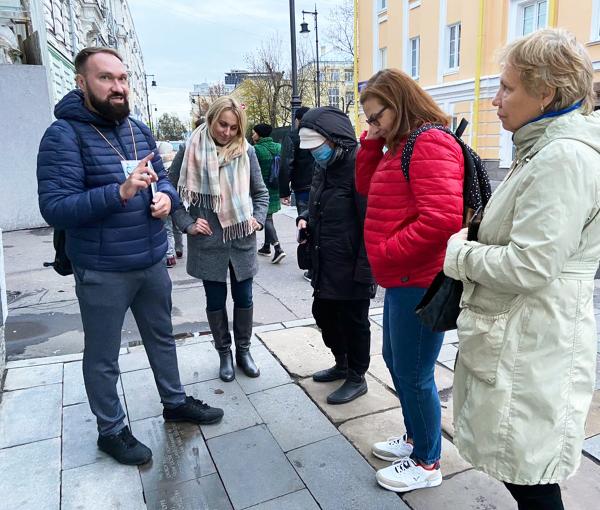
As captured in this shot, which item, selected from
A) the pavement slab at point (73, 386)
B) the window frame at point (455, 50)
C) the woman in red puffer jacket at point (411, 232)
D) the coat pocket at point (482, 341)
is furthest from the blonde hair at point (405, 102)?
the window frame at point (455, 50)

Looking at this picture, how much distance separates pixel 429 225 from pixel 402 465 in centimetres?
125

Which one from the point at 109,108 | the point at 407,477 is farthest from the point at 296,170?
the point at 407,477

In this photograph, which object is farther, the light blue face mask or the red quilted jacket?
the light blue face mask

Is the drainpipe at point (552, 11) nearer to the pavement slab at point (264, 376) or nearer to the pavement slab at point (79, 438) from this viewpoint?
the pavement slab at point (264, 376)

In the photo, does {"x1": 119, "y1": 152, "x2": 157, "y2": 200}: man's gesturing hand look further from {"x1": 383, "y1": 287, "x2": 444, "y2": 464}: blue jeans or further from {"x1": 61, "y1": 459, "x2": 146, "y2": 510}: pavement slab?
{"x1": 61, "y1": 459, "x2": 146, "y2": 510}: pavement slab

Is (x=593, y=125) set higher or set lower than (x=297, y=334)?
higher

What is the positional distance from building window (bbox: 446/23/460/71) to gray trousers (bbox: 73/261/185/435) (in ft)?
58.6

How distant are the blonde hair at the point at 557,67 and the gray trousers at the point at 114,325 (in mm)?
2034

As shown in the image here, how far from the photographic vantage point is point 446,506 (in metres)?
2.33

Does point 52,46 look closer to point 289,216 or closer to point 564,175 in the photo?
point 289,216

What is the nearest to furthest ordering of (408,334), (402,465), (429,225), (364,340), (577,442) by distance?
(577,442), (429,225), (408,334), (402,465), (364,340)

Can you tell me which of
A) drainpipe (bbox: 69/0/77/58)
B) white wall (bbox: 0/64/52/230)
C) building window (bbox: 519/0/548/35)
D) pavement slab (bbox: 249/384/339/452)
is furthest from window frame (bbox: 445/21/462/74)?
pavement slab (bbox: 249/384/339/452)

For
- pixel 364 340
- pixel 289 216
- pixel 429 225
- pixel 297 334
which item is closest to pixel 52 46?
Answer: pixel 289 216

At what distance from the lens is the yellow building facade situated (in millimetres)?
14328
